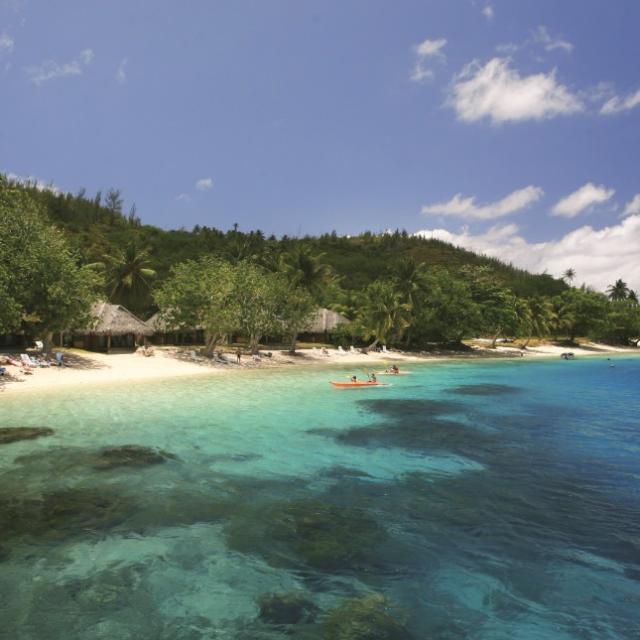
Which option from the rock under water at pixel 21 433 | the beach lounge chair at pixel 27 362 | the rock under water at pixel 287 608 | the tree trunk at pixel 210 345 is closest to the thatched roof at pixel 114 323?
the tree trunk at pixel 210 345

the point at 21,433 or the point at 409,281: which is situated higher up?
the point at 409,281

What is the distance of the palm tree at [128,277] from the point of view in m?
48.8

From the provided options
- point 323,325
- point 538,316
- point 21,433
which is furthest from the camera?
point 538,316

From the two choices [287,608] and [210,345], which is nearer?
[287,608]

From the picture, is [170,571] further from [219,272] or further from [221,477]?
[219,272]

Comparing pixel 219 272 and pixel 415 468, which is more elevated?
pixel 219 272

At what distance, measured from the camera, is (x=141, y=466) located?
40.3 ft

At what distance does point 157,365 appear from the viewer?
34.4 m

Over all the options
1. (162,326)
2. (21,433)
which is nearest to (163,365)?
(162,326)

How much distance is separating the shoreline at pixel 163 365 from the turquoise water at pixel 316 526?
8082 mm

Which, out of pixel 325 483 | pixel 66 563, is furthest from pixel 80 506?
pixel 325 483

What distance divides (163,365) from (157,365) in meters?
0.44

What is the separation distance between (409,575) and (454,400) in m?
18.2

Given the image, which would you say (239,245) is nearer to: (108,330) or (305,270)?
(305,270)
